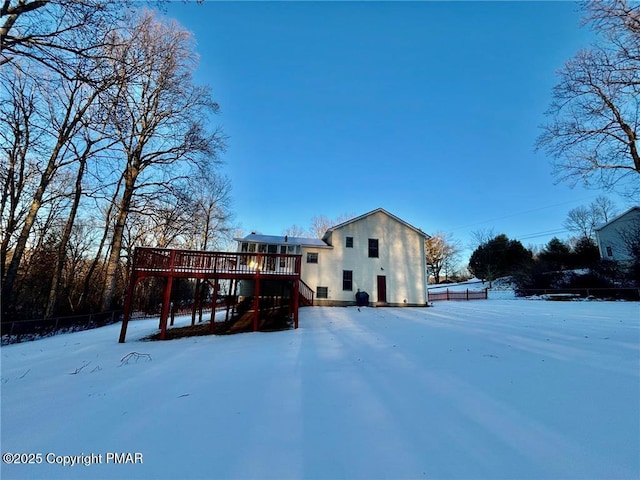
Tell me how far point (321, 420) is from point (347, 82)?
17.4m

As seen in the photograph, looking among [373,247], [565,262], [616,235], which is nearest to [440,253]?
[565,262]

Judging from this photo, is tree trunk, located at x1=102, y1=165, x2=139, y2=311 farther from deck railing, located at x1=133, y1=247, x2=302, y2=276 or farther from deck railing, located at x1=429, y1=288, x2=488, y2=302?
deck railing, located at x1=429, y1=288, x2=488, y2=302

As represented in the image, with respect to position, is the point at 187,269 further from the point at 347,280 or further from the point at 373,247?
the point at 373,247

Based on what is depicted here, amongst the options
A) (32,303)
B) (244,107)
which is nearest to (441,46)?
(244,107)

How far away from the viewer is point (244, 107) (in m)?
15.7

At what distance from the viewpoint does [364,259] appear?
17781 millimetres

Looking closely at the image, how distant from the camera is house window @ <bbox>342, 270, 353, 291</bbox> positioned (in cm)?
1725

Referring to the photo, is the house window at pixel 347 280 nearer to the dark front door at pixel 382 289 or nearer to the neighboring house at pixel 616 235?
the dark front door at pixel 382 289

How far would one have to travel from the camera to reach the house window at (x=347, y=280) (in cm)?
1725

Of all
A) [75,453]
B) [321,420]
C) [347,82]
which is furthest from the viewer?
[347,82]

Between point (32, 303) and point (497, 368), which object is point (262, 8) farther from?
point (32, 303)

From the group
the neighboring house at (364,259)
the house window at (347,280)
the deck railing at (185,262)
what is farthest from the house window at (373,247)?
the deck railing at (185,262)

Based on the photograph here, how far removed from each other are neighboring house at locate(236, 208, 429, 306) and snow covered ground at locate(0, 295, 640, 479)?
11.6 meters

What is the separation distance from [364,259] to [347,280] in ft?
6.28
